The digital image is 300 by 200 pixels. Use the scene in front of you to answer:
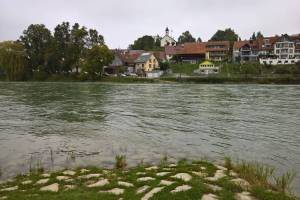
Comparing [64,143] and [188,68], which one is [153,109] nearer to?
[64,143]

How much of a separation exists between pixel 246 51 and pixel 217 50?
10.3 m

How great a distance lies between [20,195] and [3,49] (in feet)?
359

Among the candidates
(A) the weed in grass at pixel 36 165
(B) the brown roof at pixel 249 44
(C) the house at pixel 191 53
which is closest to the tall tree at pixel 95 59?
(C) the house at pixel 191 53

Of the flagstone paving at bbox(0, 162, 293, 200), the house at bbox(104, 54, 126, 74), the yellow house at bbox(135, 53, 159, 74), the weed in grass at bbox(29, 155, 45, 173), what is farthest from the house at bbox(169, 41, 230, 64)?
the flagstone paving at bbox(0, 162, 293, 200)

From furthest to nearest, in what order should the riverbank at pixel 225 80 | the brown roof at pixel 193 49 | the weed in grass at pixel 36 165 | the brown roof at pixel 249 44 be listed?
the brown roof at pixel 193 49
the brown roof at pixel 249 44
the riverbank at pixel 225 80
the weed in grass at pixel 36 165

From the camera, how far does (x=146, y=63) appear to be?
446ft

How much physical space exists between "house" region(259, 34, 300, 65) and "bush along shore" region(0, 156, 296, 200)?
408 feet

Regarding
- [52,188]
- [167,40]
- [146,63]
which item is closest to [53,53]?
[146,63]

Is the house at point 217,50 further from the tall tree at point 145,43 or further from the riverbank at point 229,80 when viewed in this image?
the tall tree at point 145,43

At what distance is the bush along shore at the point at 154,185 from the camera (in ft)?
34.3

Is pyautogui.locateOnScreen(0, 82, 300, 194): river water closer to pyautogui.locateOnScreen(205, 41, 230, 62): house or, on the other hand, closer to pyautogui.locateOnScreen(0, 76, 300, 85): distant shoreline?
pyautogui.locateOnScreen(0, 76, 300, 85): distant shoreline

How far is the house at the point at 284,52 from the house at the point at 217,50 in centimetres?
1396

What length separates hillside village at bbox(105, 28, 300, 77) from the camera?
132125mm

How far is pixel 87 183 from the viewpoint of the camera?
478 inches
